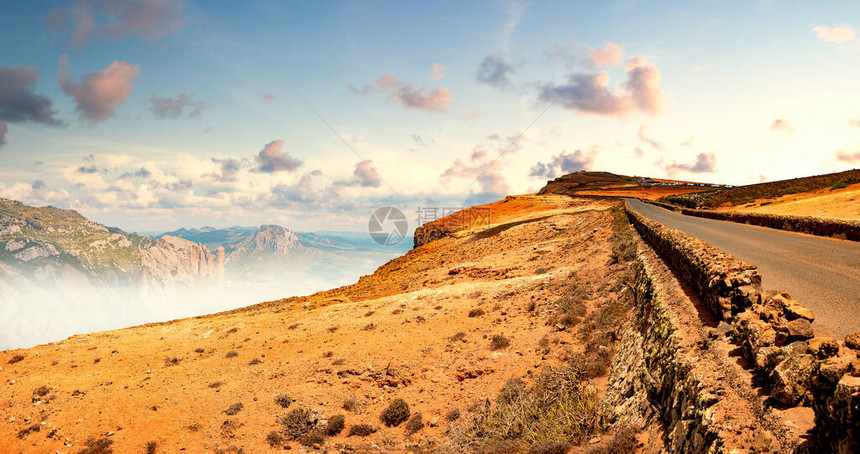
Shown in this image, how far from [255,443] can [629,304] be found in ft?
47.0

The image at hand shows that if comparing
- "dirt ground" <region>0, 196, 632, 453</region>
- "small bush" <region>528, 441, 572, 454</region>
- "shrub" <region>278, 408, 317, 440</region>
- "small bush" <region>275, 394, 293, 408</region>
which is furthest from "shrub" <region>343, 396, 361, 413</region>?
"small bush" <region>528, 441, 572, 454</region>

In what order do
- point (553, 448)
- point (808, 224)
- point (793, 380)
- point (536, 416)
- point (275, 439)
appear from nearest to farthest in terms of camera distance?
1. point (793, 380)
2. point (553, 448)
3. point (536, 416)
4. point (275, 439)
5. point (808, 224)

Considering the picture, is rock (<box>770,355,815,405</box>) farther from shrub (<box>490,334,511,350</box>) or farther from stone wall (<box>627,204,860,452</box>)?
shrub (<box>490,334,511,350</box>)

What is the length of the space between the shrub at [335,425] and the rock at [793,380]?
42.2 ft

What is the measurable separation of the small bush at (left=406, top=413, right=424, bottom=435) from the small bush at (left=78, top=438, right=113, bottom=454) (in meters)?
10.6

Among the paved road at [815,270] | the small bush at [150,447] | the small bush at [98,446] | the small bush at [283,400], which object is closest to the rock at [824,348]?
the paved road at [815,270]

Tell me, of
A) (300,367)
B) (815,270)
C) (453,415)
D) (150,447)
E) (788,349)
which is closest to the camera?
(788,349)

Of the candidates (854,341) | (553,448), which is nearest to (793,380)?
(854,341)

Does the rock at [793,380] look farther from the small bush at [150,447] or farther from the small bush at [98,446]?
the small bush at [98,446]

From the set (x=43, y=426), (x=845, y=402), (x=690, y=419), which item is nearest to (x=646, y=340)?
(x=690, y=419)

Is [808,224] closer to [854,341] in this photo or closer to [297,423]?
[854,341]

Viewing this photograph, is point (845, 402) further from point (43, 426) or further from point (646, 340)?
point (43, 426)

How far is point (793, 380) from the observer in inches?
162

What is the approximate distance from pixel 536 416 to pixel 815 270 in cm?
889
